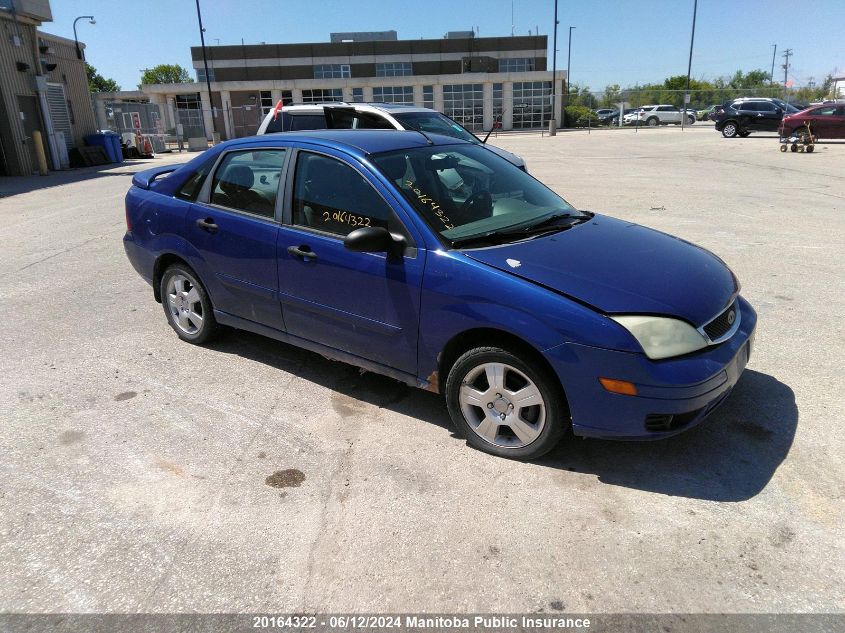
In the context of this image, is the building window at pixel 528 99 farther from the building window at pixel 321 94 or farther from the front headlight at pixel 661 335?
the front headlight at pixel 661 335

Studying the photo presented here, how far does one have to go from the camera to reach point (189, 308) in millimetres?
5215

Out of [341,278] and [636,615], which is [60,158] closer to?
[341,278]

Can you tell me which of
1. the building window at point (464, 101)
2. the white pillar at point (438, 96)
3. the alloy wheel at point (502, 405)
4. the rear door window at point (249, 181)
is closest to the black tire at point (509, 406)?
the alloy wheel at point (502, 405)

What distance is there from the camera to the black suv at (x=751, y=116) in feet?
94.9

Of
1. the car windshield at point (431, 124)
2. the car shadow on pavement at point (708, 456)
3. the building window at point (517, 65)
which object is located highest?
the building window at point (517, 65)

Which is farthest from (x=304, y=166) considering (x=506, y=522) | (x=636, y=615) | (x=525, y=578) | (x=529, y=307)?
(x=636, y=615)

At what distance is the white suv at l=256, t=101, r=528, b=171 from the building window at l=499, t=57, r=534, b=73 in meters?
58.1

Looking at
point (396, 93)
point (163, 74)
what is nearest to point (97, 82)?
point (163, 74)

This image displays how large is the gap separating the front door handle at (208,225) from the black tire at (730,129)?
3128cm

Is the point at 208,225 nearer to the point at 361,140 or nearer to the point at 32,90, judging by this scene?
the point at 361,140

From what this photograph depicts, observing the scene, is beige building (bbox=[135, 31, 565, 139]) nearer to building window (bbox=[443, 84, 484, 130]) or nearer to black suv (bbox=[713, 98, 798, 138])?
building window (bbox=[443, 84, 484, 130])

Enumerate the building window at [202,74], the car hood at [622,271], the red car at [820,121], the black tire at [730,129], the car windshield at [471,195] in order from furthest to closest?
the building window at [202,74], the black tire at [730,129], the red car at [820,121], the car windshield at [471,195], the car hood at [622,271]

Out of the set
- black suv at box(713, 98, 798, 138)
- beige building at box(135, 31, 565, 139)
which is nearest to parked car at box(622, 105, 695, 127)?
beige building at box(135, 31, 565, 139)

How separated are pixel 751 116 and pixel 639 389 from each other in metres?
31.5
